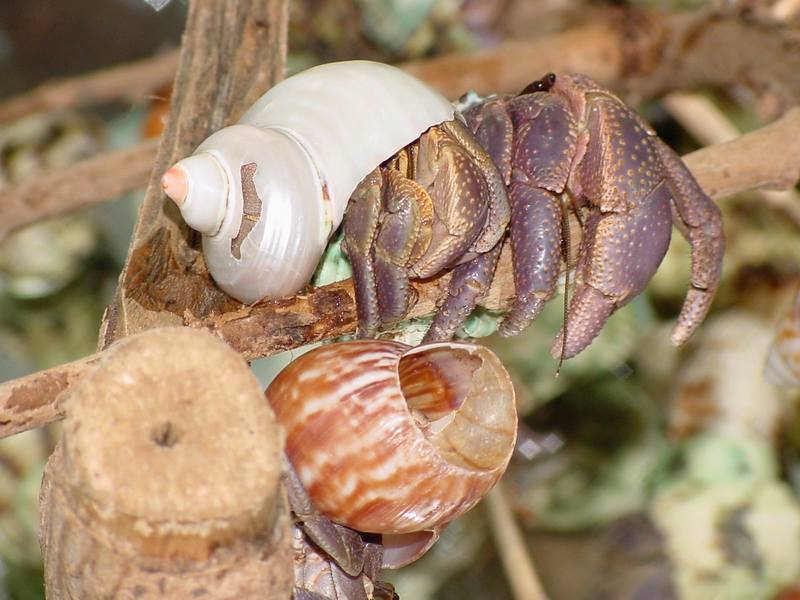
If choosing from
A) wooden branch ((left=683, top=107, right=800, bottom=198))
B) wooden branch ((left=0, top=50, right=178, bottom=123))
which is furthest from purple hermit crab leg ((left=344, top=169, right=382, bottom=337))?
wooden branch ((left=0, top=50, right=178, bottom=123))

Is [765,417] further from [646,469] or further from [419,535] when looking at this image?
[419,535]

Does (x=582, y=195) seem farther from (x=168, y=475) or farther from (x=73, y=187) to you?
(x=73, y=187)

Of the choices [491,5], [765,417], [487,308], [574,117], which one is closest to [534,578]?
[765,417]

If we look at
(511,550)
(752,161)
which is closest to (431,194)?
(752,161)

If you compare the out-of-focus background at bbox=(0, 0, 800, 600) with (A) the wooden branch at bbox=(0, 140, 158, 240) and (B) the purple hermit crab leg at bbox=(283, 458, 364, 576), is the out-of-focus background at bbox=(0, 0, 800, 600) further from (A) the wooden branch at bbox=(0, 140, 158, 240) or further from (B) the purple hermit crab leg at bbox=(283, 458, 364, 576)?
A: (B) the purple hermit crab leg at bbox=(283, 458, 364, 576)

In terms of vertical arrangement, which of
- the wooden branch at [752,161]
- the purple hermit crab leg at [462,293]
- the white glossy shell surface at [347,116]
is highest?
the white glossy shell surface at [347,116]

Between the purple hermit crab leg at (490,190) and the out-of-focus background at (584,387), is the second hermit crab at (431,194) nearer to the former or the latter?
the purple hermit crab leg at (490,190)

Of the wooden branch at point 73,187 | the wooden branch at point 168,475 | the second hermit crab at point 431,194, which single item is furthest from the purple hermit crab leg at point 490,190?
the wooden branch at point 73,187
